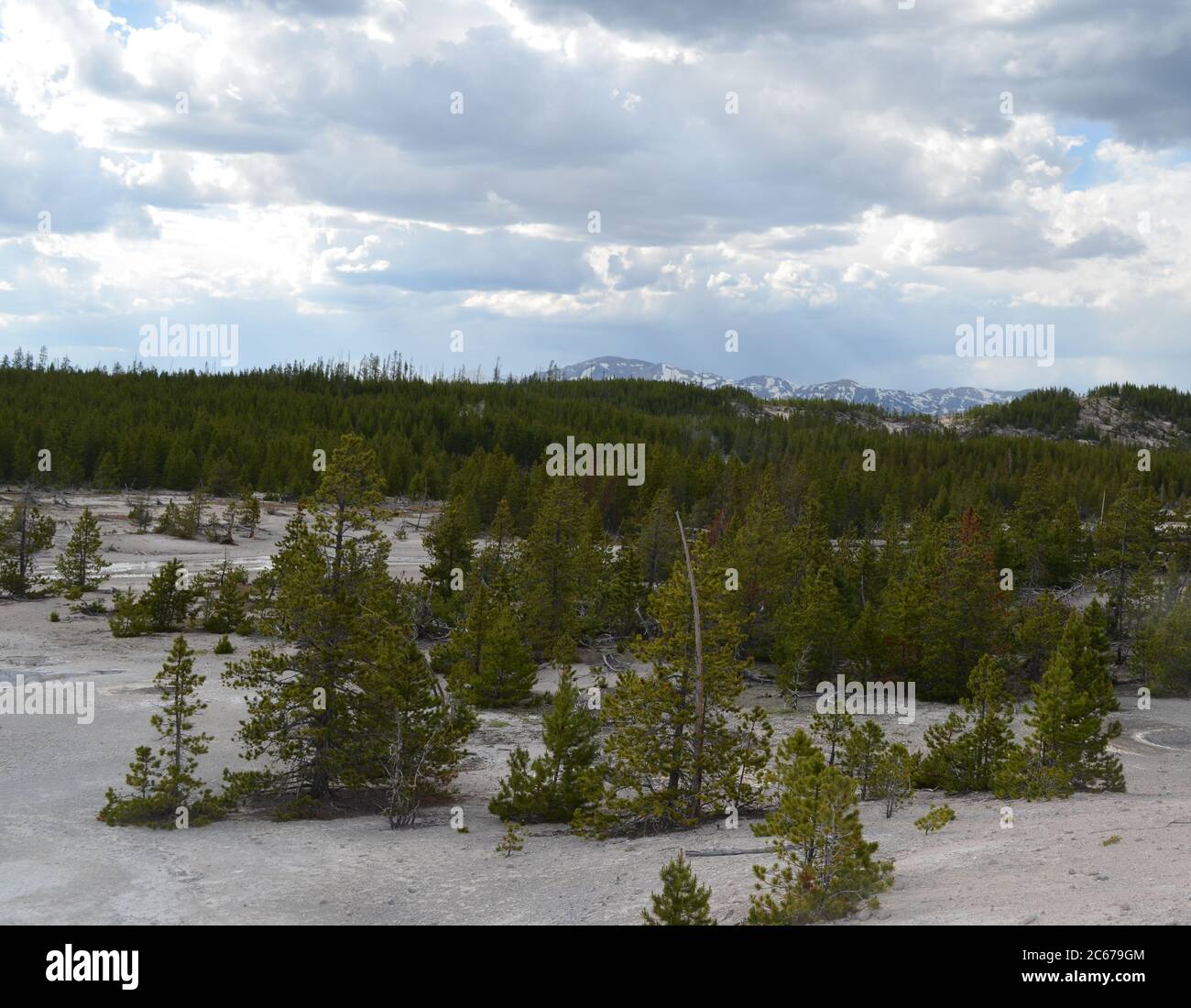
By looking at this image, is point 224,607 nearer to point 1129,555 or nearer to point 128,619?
point 128,619

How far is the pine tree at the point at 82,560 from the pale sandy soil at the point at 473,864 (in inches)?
983

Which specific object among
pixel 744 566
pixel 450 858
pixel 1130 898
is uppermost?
pixel 744 566

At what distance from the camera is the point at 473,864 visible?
2058cm

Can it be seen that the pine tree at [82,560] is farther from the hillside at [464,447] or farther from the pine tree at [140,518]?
the hillside at [464,447]

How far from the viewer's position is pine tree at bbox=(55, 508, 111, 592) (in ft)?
173

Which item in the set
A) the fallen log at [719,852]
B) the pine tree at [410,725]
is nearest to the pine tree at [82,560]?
the pine tree at [410,725]

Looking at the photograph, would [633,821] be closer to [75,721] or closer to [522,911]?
[522,911]

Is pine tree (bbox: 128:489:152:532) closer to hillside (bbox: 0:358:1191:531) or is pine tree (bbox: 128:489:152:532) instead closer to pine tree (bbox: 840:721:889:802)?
hillside (bbox: 0:358:1191:531)

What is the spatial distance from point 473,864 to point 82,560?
41436 millimetres

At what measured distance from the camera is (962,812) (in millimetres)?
22875

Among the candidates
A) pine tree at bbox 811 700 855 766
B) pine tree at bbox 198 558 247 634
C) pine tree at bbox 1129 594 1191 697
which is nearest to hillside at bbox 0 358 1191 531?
pine tree at bbox 198 558 247 634
